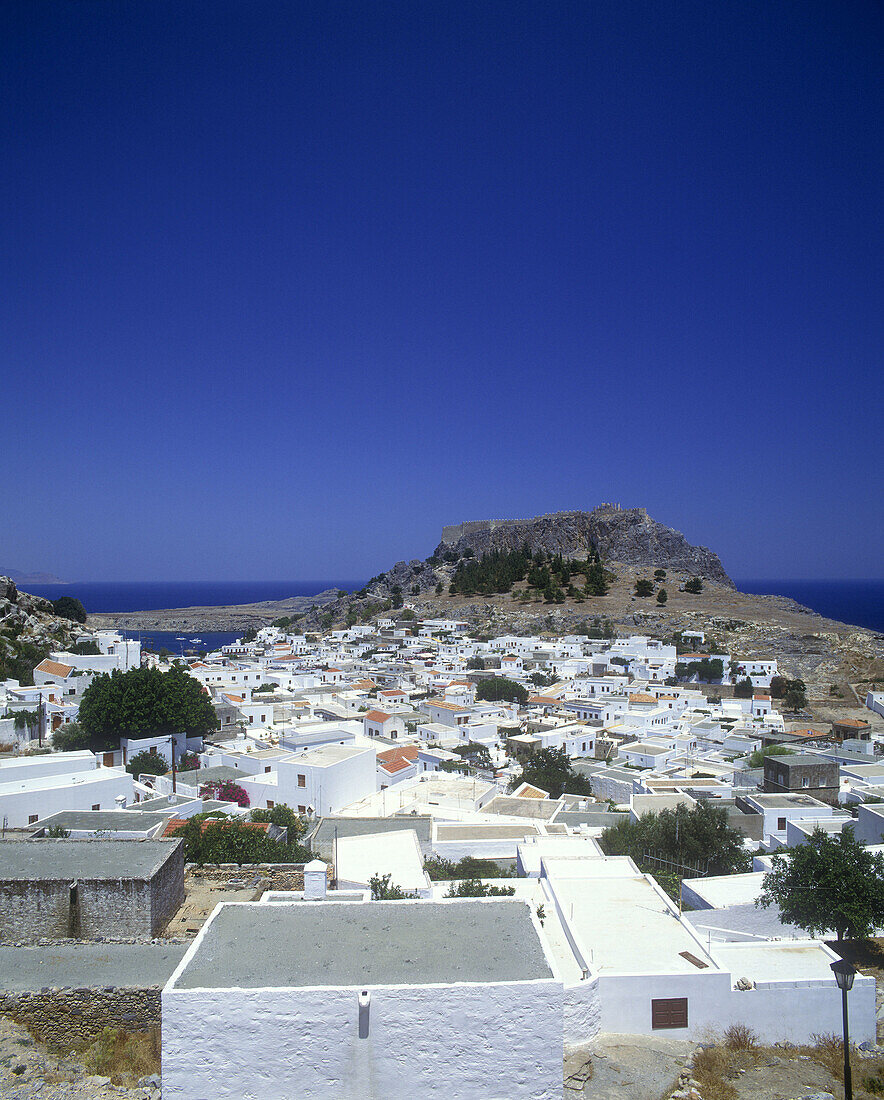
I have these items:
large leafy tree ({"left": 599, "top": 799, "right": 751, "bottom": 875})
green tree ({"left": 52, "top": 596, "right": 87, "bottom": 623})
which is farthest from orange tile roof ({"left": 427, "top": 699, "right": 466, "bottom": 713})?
green tree ({"left": 52, "top": 596, "right": 87, "bottom": 623})

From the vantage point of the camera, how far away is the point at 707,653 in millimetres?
56094

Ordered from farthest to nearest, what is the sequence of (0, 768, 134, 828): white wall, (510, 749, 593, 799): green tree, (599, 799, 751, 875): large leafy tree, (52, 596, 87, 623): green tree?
(52, 596, 87, 623): green tree < (510, 749, 593, 799): green tree < (0, 768, 134, 828): white wall < (599, 799, 751, 875): large leafy tree

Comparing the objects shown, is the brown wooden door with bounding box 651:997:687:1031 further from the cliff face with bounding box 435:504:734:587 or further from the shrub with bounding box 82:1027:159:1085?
the cliff face with bounding box 435:504:734:587

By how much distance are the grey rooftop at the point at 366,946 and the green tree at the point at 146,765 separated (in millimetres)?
17820

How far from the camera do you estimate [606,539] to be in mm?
87000

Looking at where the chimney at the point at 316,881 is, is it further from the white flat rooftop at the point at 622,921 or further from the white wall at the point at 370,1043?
the white flat rooftop at the point at 622,921

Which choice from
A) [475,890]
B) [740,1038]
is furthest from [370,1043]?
[475,890]

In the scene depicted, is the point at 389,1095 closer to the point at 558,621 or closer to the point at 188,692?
the point at 188,692

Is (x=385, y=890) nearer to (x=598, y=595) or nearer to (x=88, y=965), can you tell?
(x=88, y=965)

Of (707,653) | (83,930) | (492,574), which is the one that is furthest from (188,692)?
(492,574)

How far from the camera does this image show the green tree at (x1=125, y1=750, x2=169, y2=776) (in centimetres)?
2276

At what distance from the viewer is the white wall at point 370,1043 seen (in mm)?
5410

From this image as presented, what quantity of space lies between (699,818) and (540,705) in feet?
81.5

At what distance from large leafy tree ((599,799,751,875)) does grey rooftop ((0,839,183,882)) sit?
29.7 ft
